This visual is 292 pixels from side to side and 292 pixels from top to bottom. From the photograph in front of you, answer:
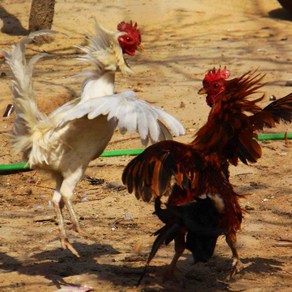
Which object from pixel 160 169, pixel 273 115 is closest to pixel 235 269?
pixel 160 169

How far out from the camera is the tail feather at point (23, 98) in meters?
5.42

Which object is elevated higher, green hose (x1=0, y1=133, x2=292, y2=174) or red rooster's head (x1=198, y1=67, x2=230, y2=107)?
red rooster's head (x1=198, y1=67, x2=230, y2=107)

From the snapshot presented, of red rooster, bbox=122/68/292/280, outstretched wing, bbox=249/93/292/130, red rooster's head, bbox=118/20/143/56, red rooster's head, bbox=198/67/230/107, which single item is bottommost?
red rooster, bbox=122/68/292/280

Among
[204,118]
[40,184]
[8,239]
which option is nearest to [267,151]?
[204,118]

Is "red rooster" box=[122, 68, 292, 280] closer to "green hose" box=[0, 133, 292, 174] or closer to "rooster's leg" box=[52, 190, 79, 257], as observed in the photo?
"rooster's leg" box=[52, 190, 79, 257]

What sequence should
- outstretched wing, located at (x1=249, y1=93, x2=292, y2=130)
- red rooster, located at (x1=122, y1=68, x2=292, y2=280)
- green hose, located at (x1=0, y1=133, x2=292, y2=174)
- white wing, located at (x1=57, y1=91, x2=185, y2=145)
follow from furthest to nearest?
1. green hose, located at (x1=0, y1=133, x2=292, y2=174)
2. outstretched wing, located at (x1=249, y1=93, x2=292, y2=130)
3. red rooster, located at (x1=122, y1=68, x2=292, y2=280)
4. white wing, located at (x1=57, y1=91, x2=185, y2=145)

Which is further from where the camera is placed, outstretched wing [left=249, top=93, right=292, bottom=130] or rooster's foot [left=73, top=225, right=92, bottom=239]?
rooster's foot [left=73, top=225, right=92, bottom=239]

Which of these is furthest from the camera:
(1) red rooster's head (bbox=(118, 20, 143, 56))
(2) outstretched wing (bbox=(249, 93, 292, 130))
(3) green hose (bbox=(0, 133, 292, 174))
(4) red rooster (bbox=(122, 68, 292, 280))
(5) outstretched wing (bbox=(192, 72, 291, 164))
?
(3) green hose (bbox=(0, 133, 292, 174))

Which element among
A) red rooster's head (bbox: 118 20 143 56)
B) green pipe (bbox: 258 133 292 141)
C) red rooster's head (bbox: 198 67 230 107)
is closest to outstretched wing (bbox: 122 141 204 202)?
red rooster's head (bbox: 198 67 230 107)

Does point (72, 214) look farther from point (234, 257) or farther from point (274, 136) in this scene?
point (274, 136)

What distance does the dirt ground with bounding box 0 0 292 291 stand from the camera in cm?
543

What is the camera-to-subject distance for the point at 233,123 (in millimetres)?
5016

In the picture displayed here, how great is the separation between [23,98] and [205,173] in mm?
1321

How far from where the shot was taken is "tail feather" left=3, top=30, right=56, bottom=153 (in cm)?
542
